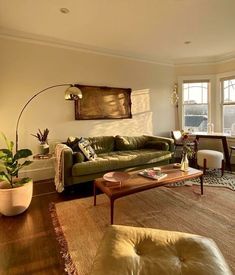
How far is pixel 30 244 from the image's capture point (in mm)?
1970

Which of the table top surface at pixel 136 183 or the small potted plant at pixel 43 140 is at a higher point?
the small potted plant at pixel 43 140

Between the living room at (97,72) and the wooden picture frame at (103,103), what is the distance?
14 centimetres

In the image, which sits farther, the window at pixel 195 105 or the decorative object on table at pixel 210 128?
the window at pixel 195 105

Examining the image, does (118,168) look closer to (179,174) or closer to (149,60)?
(179,174)

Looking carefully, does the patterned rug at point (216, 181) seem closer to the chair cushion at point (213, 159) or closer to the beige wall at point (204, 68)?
the chair cushion at point (213, 159)

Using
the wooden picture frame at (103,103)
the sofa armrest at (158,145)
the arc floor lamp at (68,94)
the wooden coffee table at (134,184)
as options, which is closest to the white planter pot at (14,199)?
the wooden coffee table at (134,184)

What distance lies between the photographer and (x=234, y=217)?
7.97ft

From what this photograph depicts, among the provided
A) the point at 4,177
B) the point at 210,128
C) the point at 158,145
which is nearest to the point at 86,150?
the point at 4,177

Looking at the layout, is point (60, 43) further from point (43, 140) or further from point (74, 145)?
point (74, 145)

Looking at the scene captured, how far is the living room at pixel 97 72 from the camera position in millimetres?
2314

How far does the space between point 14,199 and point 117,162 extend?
1.70 m

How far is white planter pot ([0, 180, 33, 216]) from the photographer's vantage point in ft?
7.91

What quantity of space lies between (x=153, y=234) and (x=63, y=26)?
3371 millimetres

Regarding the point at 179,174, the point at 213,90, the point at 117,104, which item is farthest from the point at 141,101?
the point at 179,174
